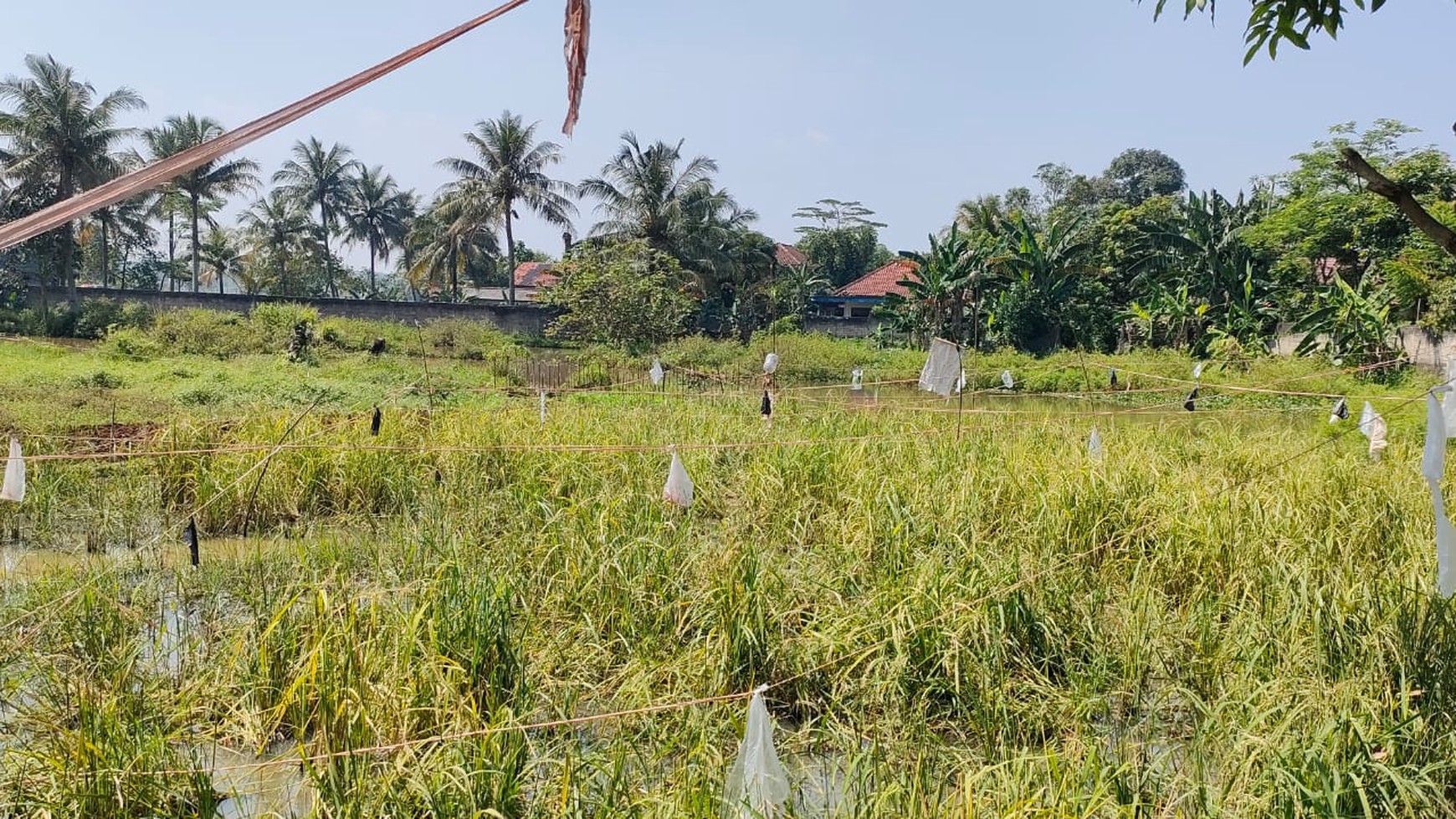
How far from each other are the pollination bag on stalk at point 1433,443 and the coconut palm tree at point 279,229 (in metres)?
35.6

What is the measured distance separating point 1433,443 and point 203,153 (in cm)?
327

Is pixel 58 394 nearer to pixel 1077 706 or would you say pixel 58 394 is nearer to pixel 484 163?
pixel 1077 706

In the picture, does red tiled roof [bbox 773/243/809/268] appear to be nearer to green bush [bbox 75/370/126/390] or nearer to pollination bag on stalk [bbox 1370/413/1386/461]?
green bush [bbox 75/370/126/390]

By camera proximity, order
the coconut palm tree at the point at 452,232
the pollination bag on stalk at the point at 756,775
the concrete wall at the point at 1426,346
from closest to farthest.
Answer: the pollination bag on stalk at the point at 756,775 → the concrete wall at the point at 1426,346 → the coconut palm tree at the point at 452,232

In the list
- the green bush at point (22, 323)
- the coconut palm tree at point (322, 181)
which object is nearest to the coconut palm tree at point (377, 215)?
the coconut palm tree at point (322, 181)

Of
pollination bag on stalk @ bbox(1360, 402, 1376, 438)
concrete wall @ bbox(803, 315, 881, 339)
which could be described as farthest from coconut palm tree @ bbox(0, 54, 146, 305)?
pollination bag on stalk @ bbox(1360, 402, 1376, 438)

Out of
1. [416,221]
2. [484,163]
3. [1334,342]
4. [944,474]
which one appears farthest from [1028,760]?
[416,221]

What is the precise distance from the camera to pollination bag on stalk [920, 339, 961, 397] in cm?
516

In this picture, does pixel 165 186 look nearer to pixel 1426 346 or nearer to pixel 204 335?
pixel 204 335

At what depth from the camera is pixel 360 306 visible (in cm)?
2241

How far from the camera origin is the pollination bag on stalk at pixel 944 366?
516 centimetres

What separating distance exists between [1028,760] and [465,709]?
1.53 metres

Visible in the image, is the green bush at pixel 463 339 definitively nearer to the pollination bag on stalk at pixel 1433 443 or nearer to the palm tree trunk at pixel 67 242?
the palm tree trunk at pixel 67 242

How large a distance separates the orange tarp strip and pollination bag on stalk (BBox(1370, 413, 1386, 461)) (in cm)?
586
